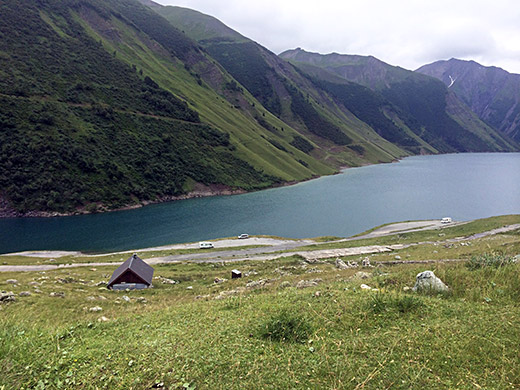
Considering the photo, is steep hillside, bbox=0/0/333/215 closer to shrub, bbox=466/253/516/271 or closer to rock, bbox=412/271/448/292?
rock, bbox=412/271/448/292

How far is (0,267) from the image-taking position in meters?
42.3

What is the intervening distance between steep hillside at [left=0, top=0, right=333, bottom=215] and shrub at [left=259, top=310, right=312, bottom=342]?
9831 cm

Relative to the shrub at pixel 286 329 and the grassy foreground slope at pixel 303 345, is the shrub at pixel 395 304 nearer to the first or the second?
the grassy foreground slope at pixel 303 345

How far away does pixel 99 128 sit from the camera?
117m

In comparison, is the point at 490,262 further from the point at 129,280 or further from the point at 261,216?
the point at 261,216

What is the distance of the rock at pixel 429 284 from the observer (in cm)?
1012

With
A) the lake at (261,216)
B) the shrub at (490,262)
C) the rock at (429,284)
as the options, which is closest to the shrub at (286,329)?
the rock at (429,284)

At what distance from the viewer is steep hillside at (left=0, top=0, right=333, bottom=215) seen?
9294 centimetres

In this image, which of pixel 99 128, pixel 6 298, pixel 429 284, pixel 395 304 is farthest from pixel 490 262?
pixel 99 128

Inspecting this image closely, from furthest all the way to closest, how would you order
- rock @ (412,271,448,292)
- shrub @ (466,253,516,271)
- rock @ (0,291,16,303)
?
rock @ (0,291,16,303) → shrub @ (466,253,516,271) → rock @ (412,271,448,292)

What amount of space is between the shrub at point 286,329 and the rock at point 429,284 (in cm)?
486

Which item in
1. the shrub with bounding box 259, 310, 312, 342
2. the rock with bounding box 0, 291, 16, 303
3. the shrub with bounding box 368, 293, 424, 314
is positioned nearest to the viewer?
the shrub with bounding box 259, 310, 312, 342

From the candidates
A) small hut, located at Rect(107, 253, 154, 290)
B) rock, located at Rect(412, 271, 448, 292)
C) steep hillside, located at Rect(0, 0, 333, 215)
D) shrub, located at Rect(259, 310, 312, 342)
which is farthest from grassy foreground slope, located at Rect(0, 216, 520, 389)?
steep hillside, located at Rect(0, 0, 333, 215)

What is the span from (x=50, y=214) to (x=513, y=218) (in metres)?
117
